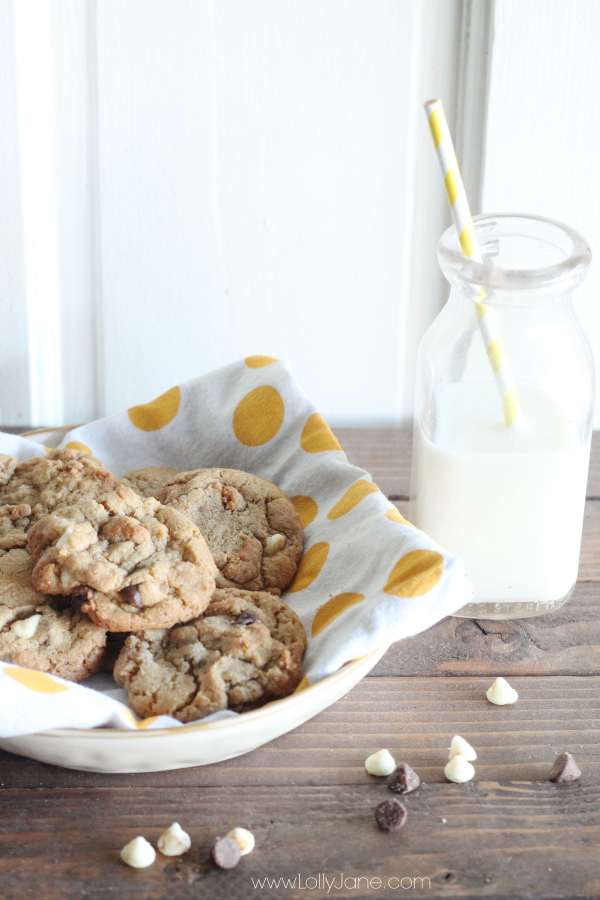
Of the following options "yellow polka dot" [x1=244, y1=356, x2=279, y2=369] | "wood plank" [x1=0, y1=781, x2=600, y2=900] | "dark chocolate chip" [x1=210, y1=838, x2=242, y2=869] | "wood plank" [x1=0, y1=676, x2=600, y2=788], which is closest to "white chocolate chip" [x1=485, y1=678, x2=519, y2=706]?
"wood plank" [x1=0, y1=676, x2=600, y2=788]

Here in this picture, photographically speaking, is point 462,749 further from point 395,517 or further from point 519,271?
point 519,271

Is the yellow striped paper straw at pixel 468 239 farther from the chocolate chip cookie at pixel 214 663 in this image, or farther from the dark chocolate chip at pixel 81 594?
the dark chocolate chip at pixel 81 594

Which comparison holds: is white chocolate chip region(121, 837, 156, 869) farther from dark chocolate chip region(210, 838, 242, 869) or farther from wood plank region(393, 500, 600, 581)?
wood plank region(393, 500, 600, 581)

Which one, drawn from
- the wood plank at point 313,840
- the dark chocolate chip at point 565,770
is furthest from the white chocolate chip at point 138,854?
the dark chocolate chip at point 565,770

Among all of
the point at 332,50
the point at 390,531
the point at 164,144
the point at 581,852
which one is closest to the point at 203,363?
the point at 164,144

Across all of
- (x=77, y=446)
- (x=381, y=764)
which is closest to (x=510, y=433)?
(x=381, y=764)

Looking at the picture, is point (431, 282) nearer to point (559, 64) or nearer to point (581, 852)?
point (559, 64)
